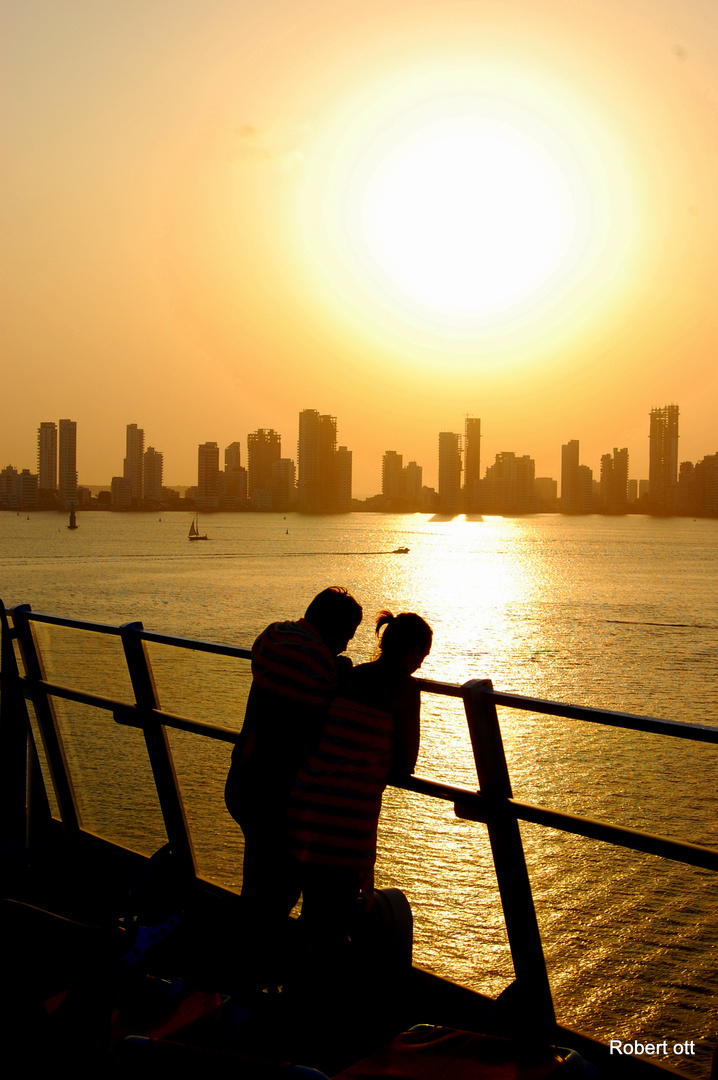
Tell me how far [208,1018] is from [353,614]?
48.4 inches

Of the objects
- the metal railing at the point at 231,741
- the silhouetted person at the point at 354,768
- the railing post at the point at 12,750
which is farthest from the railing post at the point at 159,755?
the silhouetted person at the point at 354,768

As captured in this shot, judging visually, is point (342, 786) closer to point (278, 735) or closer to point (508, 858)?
point (278, 735)

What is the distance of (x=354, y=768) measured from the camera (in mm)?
2859

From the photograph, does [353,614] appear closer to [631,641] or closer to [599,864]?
[599,864]

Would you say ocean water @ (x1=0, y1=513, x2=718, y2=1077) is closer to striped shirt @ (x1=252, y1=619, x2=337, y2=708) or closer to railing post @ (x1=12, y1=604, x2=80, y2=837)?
railing post @ (x1=12, y1=604, x2=80, y2=837)

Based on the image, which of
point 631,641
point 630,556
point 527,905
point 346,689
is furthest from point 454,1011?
point 630,556

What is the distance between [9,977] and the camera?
1.59 m

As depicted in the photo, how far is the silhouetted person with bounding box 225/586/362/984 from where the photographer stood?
9.23 feet

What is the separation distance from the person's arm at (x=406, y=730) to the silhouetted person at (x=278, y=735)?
0.73ft

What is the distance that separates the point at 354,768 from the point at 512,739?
3.71m

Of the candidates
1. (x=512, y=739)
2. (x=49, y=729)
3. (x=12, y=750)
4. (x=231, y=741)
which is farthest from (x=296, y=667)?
(x=512, y=739)

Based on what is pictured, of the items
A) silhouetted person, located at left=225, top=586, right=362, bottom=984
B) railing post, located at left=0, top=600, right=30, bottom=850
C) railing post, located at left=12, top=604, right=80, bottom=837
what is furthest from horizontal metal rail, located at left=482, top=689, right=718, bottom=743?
railing post, located at left=0, top=600, right=30, bottom=850

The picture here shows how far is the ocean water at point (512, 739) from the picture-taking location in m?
3.62

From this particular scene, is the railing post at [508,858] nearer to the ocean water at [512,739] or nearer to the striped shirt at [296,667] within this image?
the ocean water at [512,739]
